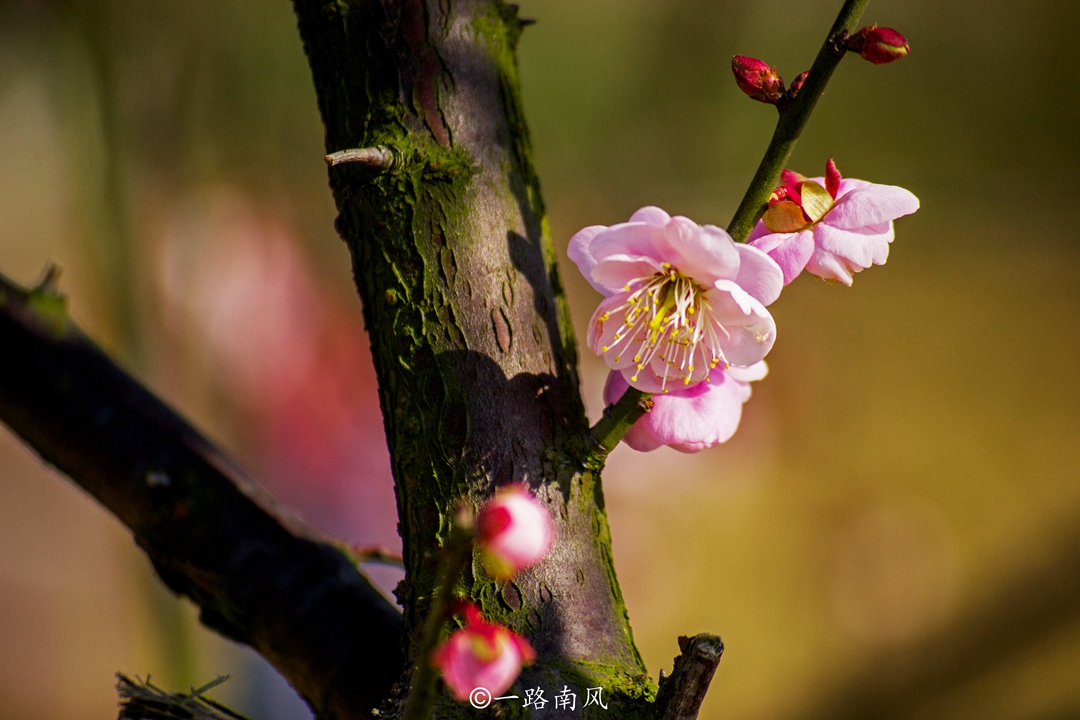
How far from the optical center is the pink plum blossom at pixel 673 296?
240 mm

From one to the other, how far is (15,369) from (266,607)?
Answer: 0.21 m

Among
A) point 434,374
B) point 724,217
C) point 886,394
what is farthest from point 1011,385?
point 434,374

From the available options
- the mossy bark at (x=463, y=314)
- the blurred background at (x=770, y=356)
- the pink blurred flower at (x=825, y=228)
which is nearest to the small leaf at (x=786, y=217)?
the pink blurred flower at (x=825, y=228)

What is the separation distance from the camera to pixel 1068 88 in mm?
1679

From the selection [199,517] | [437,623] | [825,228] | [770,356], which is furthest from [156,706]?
[770,356]

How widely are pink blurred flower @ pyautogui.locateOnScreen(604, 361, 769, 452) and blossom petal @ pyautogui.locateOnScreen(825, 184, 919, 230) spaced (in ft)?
0.20

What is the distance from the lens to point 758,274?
24cm

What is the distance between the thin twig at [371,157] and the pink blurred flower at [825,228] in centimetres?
14

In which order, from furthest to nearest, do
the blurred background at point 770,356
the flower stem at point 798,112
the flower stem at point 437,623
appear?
the blurred background at point 770,356 → the flower stem at point 798,112 → the flower stem at point 437,623

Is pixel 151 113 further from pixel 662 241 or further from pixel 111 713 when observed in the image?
pixel 662 241

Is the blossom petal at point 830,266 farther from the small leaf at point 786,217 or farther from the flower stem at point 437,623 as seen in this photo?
the flower stem at point 437,623

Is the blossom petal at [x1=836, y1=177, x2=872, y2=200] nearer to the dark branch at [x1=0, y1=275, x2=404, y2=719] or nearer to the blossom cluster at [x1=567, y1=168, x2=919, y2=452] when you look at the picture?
the blossom cluster at [x1=567, y1=168, x2=919, y2=452]

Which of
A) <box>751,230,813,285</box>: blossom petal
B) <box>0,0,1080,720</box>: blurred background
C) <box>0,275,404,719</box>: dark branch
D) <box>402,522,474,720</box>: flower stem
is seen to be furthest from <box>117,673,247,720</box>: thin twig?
<box>0,0,1080,720</box>: blurred background

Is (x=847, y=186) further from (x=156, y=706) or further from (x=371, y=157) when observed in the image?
(x=156, y=706)
